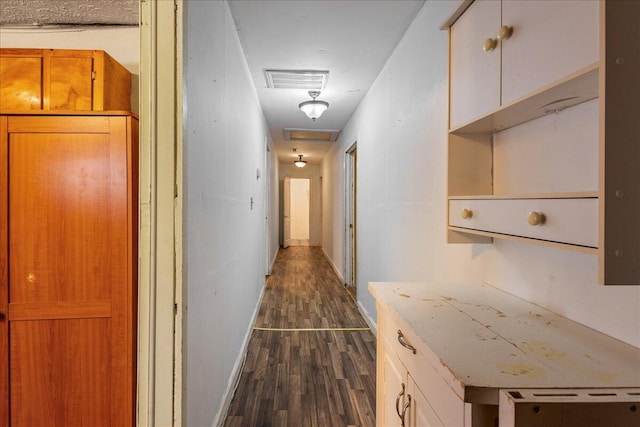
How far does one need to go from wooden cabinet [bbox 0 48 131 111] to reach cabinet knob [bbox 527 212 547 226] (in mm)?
1873

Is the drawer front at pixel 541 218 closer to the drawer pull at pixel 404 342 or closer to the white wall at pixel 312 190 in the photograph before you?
the drawer pull at pixel 404 342

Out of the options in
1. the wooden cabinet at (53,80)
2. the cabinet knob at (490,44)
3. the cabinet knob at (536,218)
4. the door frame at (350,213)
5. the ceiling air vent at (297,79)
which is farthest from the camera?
the door frame at (350,213)

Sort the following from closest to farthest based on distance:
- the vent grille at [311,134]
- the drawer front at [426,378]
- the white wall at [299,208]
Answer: the drawer front at [426,378] < the vent grille at [311,134] < the white wall at [299,208]

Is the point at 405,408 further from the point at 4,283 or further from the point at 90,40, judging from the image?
the point at 90,40

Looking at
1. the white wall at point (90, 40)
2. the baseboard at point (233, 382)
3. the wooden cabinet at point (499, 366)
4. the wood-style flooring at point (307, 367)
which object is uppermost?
the white wall at point (90, 40)

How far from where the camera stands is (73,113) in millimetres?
1526

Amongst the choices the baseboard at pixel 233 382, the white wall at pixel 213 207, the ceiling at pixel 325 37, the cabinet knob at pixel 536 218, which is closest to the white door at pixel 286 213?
the ceiling at pixel 325 37

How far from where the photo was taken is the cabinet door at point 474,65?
120 cm

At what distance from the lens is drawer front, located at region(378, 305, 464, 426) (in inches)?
31.4

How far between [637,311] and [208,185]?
1614 millimetres

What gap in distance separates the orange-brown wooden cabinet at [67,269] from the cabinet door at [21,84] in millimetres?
149

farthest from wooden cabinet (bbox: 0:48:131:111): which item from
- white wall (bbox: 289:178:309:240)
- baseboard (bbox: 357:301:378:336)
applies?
white wall (bbox: 289:178:309:240)

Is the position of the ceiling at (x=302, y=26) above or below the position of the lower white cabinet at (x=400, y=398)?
above

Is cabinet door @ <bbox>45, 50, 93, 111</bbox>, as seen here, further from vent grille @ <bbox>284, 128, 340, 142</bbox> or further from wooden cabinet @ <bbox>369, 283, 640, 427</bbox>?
vent grille @ <bbox>284, 128, 340, 142</bbox>
